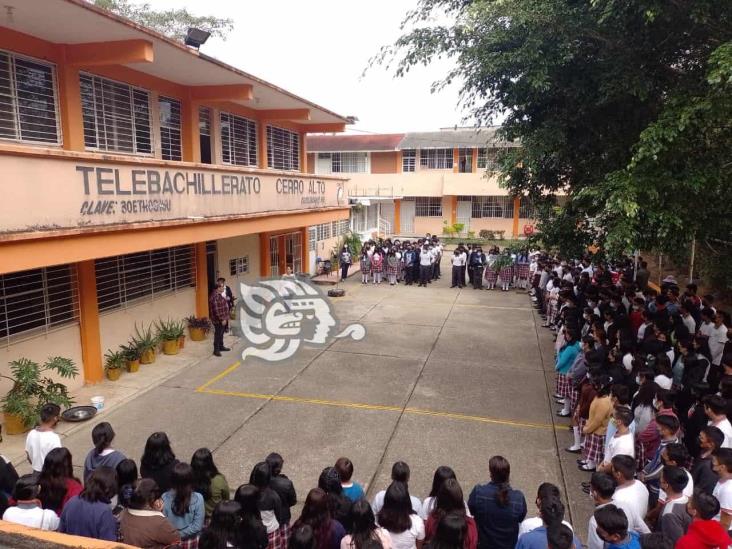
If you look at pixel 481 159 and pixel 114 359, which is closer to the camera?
pixel 114 359

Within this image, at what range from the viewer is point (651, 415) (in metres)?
5.50

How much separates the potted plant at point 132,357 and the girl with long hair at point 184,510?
636cm

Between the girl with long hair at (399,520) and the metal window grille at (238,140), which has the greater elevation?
the metal window grille at (238,140)

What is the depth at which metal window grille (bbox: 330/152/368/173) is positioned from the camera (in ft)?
115

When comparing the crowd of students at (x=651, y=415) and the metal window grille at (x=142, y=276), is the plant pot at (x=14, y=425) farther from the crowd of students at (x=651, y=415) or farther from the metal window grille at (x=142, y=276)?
the crowd of students at (x=651, y=415)

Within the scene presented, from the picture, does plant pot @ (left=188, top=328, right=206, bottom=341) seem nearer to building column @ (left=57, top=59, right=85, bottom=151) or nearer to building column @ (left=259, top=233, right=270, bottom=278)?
building column @ (left=259, top=233, right=270, bottom=278)

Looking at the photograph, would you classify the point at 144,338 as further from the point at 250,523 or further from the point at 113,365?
the point at 250,523

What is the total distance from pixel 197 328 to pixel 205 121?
4836 millimetres

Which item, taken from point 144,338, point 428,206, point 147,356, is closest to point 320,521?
point 147,356

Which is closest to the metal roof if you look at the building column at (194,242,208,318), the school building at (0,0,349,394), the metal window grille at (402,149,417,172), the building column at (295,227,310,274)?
the metal window grille at (402,149,417,172)

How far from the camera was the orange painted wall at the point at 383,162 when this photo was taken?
115ft

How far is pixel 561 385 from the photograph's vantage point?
27.9 feet

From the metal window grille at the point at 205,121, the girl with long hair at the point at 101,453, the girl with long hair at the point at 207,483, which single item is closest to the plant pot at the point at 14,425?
the girl with long hair at the point at 101,453

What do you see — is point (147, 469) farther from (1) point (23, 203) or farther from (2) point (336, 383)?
(2) point (336, 383)
